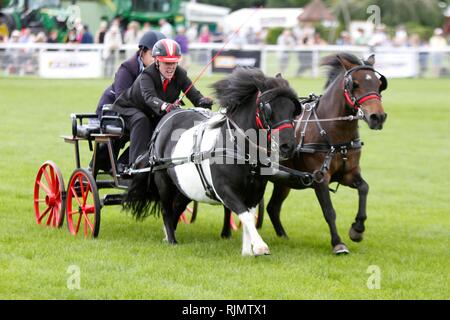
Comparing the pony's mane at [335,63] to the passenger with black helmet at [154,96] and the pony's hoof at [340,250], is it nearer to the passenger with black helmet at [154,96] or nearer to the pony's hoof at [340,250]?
the passenger with black helmet at [154,96]

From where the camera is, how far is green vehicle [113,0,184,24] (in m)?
43.1

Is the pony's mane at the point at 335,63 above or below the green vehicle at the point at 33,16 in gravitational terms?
above

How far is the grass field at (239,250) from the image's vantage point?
668cm

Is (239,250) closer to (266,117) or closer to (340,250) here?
(340,250)

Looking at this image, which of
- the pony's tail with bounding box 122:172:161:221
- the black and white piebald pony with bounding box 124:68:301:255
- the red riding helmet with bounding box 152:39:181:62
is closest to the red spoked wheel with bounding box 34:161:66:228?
the pony's tail with bounding box 122:172:161:221

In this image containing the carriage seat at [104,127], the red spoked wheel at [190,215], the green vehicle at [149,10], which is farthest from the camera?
the green vehicle at [149,10]

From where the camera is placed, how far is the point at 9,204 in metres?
10.8

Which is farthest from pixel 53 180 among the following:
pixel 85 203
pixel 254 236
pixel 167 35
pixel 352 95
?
pixel 167 35

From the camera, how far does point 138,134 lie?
29.7 ft

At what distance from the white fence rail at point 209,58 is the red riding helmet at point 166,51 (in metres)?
20.7

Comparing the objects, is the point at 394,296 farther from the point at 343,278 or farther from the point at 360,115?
the point at 360,115

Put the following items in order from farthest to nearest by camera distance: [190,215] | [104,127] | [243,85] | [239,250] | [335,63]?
[190,215] < [104,127] < [335,63] < [239,250] < [243,85]

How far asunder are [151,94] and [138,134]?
0.49 m

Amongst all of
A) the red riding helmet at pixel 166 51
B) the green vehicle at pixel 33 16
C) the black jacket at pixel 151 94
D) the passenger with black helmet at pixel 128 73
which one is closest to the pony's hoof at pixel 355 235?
the black jacket at pixel 151 94
